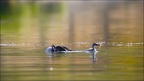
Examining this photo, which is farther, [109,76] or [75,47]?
[75,47]

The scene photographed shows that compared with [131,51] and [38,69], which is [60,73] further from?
[131,51]

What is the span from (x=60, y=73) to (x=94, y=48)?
897 centimetres

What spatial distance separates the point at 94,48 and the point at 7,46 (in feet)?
20.3

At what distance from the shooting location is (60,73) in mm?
28344

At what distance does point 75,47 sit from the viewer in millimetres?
39812

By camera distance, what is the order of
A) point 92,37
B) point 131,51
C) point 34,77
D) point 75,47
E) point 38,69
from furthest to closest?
1. point 92,37
2. point 75,47
3. point 131,51
4. point 38,69
5. point 34,77

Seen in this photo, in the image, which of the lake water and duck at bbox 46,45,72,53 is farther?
duck at bbox 46,45,72,53

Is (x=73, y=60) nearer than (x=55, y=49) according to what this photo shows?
Yes

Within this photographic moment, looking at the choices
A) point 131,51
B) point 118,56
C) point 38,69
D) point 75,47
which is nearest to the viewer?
point 38,69

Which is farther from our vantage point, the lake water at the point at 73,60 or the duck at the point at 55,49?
the duck at the point at 55,49

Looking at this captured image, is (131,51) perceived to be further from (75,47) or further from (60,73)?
(60,73)

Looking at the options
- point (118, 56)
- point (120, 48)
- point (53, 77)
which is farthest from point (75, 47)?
point (53, 77)

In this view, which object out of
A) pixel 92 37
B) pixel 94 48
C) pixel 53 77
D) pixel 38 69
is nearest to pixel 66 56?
pixel 94 48

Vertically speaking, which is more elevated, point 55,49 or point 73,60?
point 55,49
